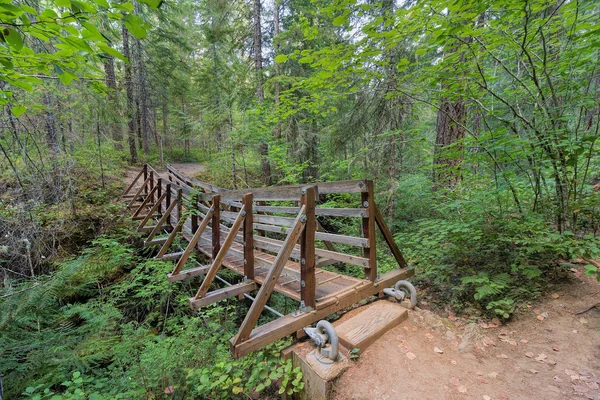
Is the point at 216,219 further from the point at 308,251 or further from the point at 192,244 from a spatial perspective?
the point at 308,251

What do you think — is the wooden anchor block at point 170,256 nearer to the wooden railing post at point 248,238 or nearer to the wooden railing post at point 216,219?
the wooden railing post at point 216,219

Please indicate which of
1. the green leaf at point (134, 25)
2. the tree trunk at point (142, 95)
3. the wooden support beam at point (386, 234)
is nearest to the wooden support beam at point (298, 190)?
the wooden support beam at point (386, 234)

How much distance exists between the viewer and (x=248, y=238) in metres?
3.74

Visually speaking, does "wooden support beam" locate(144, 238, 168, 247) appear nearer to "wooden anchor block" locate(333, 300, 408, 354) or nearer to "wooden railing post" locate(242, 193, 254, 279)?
"wooden railing post" locate(242, 193, 254, 279)

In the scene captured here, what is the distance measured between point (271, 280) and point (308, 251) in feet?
1.70

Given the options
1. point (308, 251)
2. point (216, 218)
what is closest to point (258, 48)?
point (216, 218)

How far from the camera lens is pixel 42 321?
162 inches

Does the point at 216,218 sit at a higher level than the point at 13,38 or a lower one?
lower

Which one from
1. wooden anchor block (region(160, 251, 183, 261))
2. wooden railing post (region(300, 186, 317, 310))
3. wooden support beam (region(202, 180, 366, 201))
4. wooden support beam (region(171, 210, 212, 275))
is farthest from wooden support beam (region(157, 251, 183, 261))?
wooden railing post (region(300, 186, 317, 310))

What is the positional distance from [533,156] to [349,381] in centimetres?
394

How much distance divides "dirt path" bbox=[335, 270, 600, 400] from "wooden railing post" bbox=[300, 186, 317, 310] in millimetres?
805

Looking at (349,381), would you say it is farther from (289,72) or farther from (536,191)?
(289,72)

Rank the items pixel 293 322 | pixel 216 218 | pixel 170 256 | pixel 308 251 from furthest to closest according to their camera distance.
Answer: pixel 170 256, pixel 216 218, pixel 308 251, pixel 293 322

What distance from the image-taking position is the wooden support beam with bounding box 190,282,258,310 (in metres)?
3.38
